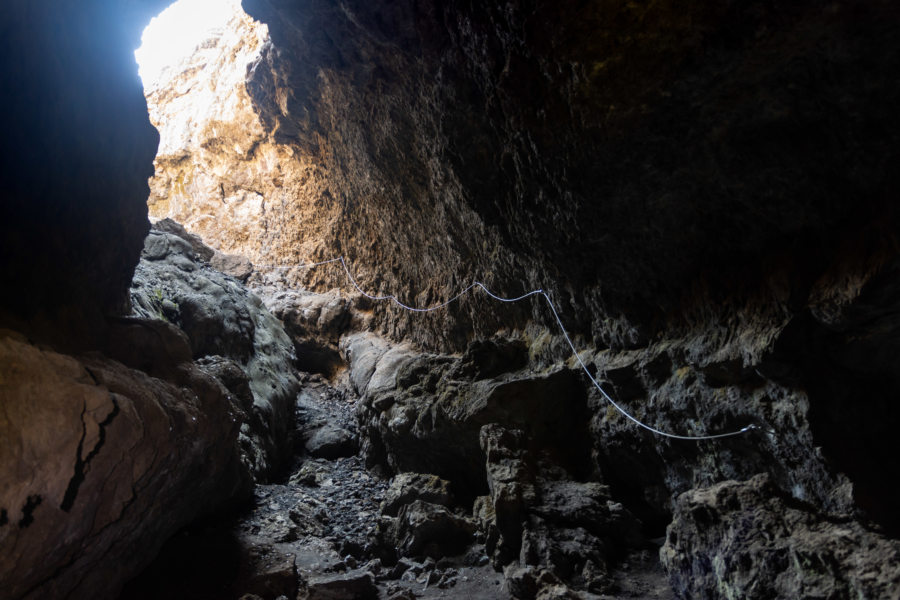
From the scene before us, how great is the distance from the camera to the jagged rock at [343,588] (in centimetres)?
432

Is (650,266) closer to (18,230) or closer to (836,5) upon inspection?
(836,5)

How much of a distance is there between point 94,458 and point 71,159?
98.7 inches

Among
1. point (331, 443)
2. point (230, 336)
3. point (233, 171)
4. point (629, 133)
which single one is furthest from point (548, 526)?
point (233, 171)

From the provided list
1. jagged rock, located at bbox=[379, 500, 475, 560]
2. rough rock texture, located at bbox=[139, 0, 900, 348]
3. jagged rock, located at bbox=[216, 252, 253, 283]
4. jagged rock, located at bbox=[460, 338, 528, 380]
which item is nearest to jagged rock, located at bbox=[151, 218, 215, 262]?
jagged rock, located at bbox=[216, 252, 253, 283]

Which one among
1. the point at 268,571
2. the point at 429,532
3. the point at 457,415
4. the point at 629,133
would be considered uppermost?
the point at 629,133

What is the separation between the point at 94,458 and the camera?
3088 millimetres

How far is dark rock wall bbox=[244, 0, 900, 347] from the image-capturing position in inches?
127

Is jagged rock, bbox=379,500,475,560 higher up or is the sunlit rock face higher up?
the sunlit rock face

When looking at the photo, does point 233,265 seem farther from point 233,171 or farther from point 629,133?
point 629,133

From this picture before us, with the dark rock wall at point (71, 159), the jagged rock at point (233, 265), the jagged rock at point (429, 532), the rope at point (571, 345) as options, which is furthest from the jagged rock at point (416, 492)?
the jagged rock at point (233, 265)

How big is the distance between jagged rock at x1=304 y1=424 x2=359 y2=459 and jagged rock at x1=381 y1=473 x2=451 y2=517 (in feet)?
8.06

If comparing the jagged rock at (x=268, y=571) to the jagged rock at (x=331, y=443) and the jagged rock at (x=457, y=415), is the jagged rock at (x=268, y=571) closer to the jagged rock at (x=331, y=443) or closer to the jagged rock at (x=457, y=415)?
the jagged rock at (x=457, y=415)

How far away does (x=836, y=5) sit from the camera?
2896 millimetres

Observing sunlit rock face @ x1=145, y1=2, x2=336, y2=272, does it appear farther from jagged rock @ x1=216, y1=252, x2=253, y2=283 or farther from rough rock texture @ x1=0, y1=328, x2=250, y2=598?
rough rock texture @ x1=0, y1=328, x2=250, y2=598
